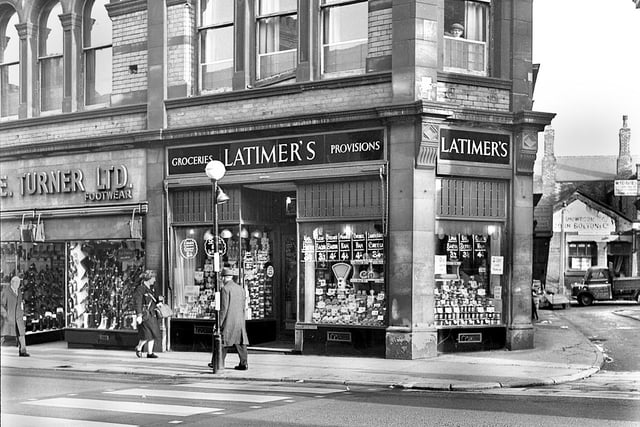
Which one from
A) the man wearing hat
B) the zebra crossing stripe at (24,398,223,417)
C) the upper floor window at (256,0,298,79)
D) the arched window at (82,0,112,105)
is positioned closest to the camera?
the zebra crossing stripe at (24,398,223,417)

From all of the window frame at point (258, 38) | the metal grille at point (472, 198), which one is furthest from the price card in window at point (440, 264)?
the window frame at point (258, 38)

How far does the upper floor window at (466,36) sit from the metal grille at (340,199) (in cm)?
313

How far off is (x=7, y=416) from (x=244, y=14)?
43.7ft

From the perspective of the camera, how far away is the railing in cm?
1623

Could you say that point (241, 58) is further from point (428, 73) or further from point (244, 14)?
point (428, 73)

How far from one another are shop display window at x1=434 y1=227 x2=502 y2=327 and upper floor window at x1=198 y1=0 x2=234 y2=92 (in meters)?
6.58

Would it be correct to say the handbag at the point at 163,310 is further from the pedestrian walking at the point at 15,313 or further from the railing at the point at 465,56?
the railing at the point at 465,56

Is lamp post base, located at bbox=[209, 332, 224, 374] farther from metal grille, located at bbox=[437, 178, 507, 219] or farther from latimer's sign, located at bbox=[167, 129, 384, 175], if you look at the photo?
metal grille, located at bbox=[437, 178, 507, 219]

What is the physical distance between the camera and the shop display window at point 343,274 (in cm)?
1600

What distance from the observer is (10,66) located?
1919 cm

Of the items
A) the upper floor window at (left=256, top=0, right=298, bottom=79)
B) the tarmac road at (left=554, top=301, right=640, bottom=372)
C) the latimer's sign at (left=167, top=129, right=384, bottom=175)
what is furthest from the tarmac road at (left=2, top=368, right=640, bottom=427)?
the upper floor window at (left=256, top=0, right=298, bottom=79)

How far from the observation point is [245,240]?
17.9 m

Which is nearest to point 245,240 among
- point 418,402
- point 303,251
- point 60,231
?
point 303,251

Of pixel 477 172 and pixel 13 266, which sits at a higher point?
pixel 477 172
